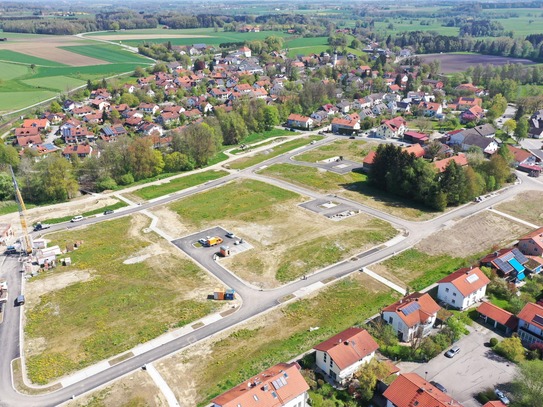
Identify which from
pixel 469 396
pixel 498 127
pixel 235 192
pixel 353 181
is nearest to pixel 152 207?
pixel 235 192

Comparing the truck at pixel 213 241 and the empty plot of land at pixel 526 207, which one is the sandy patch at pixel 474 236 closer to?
the empty plot of land at pixel 526 207

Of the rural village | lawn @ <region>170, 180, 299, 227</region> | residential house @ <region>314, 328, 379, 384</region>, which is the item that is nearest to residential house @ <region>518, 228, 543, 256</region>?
the rural village

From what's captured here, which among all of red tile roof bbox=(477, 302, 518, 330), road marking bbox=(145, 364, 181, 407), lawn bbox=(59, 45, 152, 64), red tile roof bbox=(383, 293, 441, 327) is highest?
lawn bbox=(59, 45, 152, 64)

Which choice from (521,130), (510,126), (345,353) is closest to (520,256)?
(345,353)

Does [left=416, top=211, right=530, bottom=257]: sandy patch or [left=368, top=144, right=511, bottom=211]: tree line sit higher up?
[left=368, top=144, right=511, bottom=211]: tree line

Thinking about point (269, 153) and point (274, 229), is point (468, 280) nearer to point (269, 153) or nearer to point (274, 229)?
point (274, 229)

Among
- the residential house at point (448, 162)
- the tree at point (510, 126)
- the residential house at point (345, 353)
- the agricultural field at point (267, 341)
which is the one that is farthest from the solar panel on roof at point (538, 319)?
the tree at point (510, 126)

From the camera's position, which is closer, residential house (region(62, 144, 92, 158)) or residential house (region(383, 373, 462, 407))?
residential house (region(383, 373, 462, 407))

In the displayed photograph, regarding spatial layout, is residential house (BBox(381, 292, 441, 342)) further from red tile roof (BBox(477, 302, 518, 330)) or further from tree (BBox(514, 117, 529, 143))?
tree (BBox(514, 117, 529, 143))
